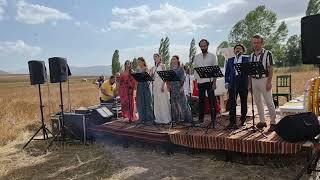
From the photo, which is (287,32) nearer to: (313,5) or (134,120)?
(313,5)

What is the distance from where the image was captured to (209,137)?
6.64m

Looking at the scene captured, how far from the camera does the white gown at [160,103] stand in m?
8.47

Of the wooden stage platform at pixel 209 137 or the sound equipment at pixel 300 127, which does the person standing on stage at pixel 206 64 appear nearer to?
the wooden stage platform at pixel 209 137

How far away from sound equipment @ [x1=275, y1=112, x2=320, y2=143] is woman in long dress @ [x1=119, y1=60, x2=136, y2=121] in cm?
427

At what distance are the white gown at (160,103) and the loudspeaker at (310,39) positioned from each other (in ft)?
13.2

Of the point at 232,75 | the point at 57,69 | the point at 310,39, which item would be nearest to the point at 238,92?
the point at 232,75

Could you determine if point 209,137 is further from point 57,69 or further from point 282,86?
point 282,86

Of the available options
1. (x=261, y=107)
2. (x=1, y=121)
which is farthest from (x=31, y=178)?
(x=1, y=121)

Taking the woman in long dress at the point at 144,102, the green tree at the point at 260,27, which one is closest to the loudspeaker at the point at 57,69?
the woman in long dress at the point at 144,102

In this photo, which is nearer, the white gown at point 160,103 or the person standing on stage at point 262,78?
the person standing on stage at point 262,78

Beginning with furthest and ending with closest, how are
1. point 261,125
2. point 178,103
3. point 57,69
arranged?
Answer: point 57,69 < point 178,103 < point 261,125

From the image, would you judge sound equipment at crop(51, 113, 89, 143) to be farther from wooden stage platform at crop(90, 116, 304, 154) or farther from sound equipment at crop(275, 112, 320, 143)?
sound equipment at crop(275, 112, 320, 143)

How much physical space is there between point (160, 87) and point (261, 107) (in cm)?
248

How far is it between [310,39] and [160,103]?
4.23 meters
